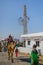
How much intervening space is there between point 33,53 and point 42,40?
1708 centimetres

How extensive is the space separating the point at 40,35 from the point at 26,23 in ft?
100

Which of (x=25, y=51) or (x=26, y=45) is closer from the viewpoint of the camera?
(x=25, y=51)

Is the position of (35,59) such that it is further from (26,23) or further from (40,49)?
(26,23)

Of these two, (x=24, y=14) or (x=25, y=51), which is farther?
(x=24, y=14)

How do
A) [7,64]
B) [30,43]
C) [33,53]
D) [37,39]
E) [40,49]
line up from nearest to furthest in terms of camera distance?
[33,53]
[7,64]
[40,49]
[37,39]
[30,43]

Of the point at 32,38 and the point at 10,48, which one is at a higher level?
the point at 32,38

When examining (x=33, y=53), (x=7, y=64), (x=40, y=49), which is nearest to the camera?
(x=33, y=53)

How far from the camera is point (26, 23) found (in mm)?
58719

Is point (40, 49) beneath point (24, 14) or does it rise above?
beneath

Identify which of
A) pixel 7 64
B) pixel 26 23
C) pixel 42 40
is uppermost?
pixel 26 23

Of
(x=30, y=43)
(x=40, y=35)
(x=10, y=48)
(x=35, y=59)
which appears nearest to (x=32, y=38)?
(x=30, y=43)

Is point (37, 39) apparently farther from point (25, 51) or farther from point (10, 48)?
point (10, 48)

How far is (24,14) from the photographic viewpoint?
60188mm

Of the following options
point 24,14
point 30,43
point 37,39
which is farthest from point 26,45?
point 24,14
